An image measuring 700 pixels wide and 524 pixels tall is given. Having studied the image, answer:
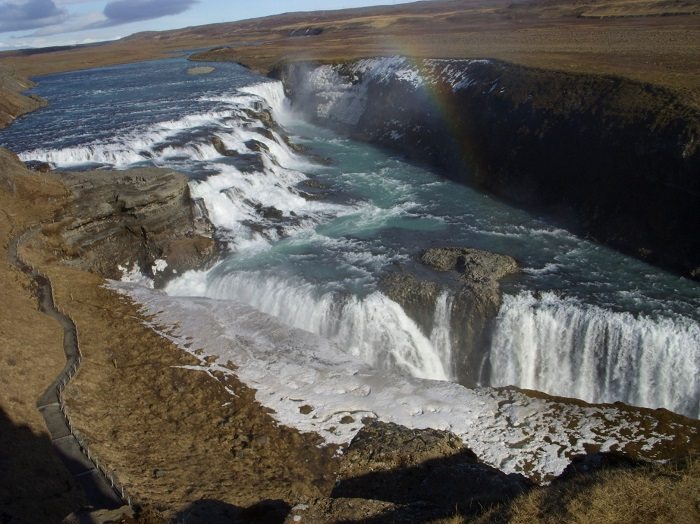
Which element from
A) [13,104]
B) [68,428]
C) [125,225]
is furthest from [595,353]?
[13,104]

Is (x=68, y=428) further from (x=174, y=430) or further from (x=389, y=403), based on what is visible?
(x=389, y=403)

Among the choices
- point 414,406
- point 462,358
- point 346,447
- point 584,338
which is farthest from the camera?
point 462,358

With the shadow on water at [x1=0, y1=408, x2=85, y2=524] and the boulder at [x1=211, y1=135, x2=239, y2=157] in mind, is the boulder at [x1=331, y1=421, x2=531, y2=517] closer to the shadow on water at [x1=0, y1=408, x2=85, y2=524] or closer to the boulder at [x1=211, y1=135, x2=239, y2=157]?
the shadow on water at [x1=0, y1=408, x2=85, y2=524]

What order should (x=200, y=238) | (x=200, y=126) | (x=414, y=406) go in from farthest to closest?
(x=200, y=126), (x=200, y=238), (x=414, y=406)

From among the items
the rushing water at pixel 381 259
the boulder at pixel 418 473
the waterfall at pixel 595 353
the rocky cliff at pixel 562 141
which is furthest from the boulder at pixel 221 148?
the boulder at pixel 418 473

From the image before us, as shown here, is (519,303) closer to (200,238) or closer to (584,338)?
(584,338)

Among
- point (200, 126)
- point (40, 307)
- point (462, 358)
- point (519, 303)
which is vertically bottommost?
point (462, 358)

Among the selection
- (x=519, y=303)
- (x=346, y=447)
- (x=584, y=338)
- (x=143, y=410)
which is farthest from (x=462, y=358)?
(x=143, y=410)

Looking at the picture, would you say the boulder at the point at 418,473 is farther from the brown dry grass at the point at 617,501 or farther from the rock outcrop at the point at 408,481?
the brown dry grass at the point at 617,501
